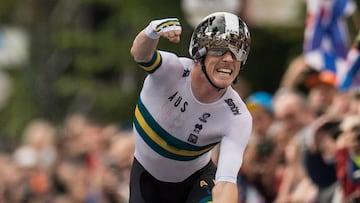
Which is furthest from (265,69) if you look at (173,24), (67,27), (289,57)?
(173,24)

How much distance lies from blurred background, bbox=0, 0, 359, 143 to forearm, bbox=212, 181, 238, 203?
32.7 feet

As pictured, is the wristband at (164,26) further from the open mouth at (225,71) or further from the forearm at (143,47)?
the open mouth at (225,71)

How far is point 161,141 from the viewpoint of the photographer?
33.5 feet

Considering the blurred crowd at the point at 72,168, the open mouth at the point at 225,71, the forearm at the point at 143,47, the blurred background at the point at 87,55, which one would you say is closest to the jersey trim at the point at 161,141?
the forearm at the point at 143,47

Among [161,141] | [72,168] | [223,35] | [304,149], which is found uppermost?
[223,35]

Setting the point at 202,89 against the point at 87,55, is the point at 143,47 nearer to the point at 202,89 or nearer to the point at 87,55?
the point at 202,89

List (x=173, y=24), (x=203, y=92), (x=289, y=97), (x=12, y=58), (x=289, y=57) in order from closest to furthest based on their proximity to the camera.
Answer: (x=173, y=24) < (x=203, y=92) < (x=289, y=97) < (x=289, y=57) < (x=12, y=58)

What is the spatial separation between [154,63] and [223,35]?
57 cm

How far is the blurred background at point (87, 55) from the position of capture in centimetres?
2431

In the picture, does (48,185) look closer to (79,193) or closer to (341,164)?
(79,193)

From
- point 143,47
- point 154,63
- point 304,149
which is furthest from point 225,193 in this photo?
point 304,149

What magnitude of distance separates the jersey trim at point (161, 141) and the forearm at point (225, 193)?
2.18 feet

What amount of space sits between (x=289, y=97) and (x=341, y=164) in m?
2.09

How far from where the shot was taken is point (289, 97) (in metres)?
13.1
